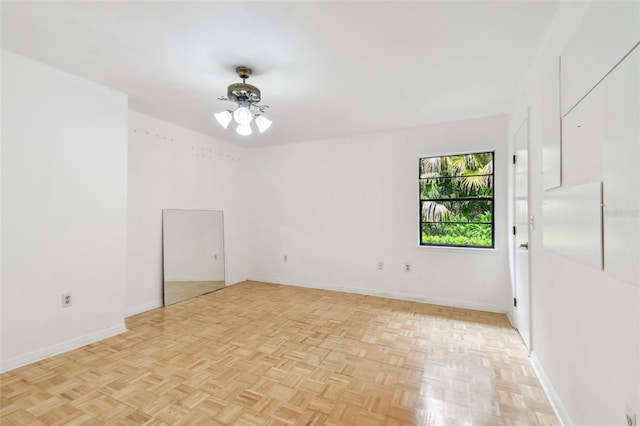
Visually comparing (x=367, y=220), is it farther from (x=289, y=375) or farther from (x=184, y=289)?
A: (x=184, y=289)

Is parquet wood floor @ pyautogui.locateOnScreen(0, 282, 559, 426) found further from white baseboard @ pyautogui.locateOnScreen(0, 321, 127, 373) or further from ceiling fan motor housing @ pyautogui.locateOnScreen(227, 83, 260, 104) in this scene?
ceiling fan motor housing @ pyautogui.locateOnScreen(227, 83, 260, 104)

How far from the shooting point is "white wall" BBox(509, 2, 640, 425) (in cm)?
106

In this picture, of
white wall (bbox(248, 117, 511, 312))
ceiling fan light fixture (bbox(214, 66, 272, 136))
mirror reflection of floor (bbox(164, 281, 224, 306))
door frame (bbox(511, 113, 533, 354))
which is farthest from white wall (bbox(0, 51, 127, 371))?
door frame (bbox(511, 113, 533, 354))

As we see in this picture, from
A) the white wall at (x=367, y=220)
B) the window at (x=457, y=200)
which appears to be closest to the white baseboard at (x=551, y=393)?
the white wall at (x=367, y=220)

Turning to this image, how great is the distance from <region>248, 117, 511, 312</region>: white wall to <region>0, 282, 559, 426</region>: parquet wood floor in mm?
634

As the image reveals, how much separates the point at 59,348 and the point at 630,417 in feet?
12.5

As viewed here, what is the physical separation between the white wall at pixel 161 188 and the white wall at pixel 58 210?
0.55 meters

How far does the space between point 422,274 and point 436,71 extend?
266 centimetres

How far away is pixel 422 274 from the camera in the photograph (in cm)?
405

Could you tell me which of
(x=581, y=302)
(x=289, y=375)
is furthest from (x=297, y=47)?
(x=289, y=375)

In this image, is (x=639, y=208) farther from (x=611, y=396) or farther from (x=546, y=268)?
(x=546, y=268)

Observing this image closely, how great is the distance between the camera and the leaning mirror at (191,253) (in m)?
3.98

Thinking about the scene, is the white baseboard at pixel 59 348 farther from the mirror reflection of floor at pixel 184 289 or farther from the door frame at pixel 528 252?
the door frame at pixel 528 252

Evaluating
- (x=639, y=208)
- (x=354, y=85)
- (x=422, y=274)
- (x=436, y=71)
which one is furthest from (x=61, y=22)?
(x=422, y=274)
